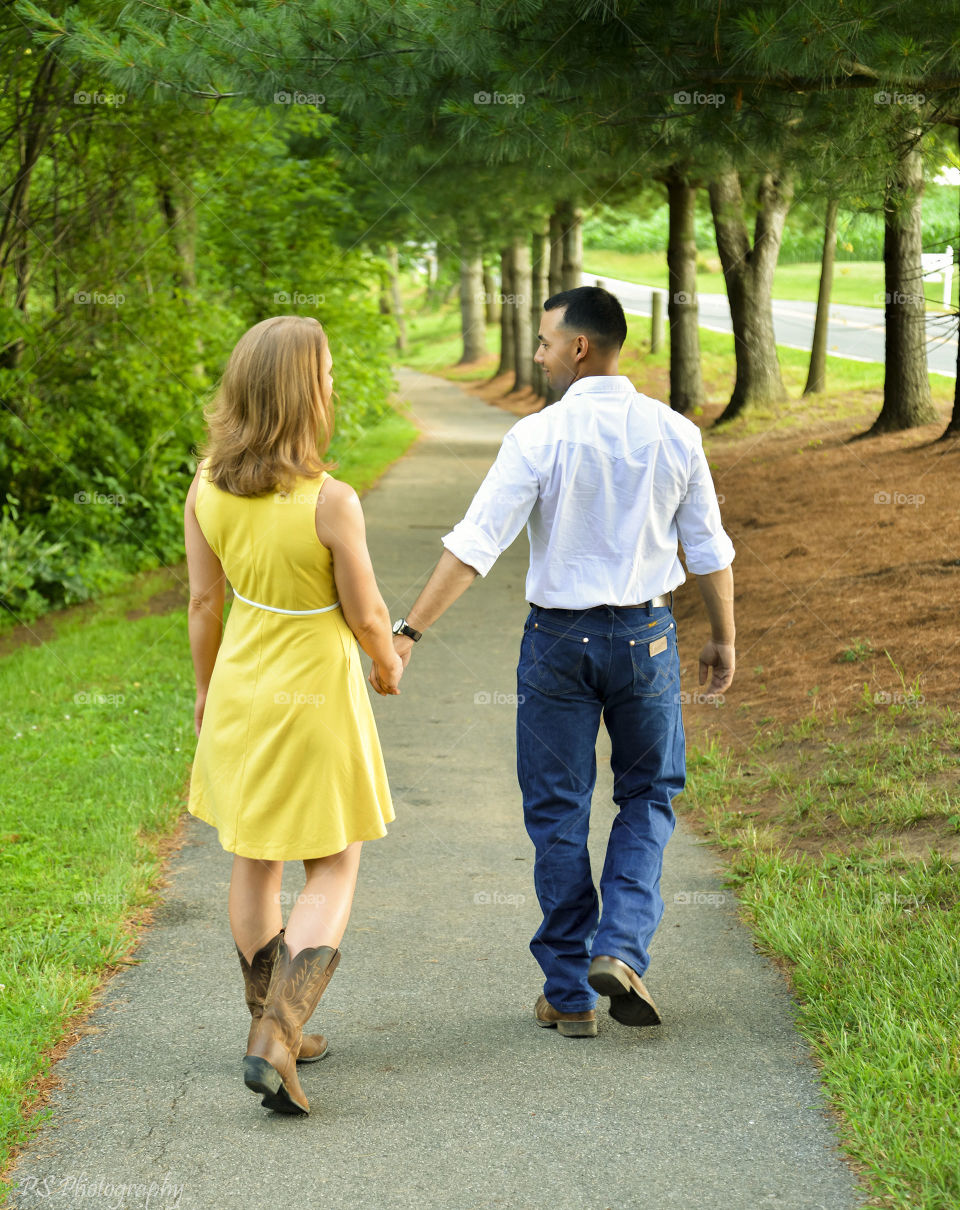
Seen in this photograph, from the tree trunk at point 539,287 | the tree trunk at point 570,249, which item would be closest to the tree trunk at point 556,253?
the tree trunk at point 570,249

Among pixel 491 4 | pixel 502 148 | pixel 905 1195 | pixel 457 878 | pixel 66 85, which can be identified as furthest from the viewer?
pixel 66 85

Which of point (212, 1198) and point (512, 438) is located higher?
point (512, 438)

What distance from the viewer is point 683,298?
1686 cm

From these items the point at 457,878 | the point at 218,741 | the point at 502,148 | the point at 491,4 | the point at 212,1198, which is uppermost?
the point at 491,4

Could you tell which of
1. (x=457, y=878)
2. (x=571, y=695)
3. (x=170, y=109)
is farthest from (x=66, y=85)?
(x=571, y=695)

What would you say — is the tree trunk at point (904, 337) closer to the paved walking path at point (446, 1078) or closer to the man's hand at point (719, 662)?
the paved walking path at point (446, 1078)

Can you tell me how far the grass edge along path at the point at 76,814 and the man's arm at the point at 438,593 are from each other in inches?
60.3

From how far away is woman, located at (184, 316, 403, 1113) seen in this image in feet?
9.91

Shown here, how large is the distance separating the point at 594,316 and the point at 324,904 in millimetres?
1778

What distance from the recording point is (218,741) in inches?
128

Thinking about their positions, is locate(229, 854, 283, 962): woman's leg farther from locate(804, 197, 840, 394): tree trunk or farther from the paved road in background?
the paved road in background

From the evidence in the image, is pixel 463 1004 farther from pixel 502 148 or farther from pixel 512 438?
pixel 502 148

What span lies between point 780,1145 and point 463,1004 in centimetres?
115

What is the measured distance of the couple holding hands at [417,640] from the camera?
120 inches
